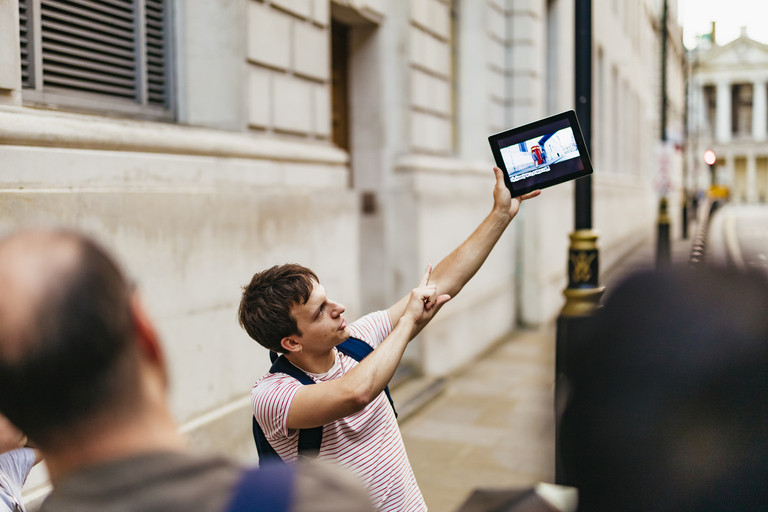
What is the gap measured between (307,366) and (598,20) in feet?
55.3

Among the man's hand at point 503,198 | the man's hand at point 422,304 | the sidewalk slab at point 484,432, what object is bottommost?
the sidewalk slab at point 484,432

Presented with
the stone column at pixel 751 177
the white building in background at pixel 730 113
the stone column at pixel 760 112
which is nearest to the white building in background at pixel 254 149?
the stone column at pixel 751 177

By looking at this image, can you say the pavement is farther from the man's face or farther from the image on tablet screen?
the man's face

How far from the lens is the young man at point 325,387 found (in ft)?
6.87

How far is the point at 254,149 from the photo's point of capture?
5.23 meters

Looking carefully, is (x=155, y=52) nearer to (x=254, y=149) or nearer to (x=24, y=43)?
(x=254, y=149)

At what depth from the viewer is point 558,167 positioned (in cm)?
273

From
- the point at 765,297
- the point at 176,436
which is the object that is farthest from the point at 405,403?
the point at 176,436

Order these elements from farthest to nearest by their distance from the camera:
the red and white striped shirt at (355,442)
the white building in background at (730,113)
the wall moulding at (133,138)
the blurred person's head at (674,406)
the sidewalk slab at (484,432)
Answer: the white building in background at (730,113) < the sidewalk slab at (484,432) < the wall moulding at (133,138) < the red and white striped shirt at (355,442) < the blurred person's head at (674,406)

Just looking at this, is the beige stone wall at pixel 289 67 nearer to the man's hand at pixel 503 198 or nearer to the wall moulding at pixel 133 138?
the wall moulding at pixel 133 138

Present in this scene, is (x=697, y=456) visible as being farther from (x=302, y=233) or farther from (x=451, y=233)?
(x=451, y=233)

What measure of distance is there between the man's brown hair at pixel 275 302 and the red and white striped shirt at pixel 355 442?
0.15 m

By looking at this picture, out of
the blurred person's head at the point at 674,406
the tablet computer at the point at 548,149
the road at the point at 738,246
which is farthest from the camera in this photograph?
the tablet computer at the point at 548,149

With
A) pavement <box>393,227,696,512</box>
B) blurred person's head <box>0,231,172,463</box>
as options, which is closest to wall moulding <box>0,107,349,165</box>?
pavement <box>393,227,696,512</box>
